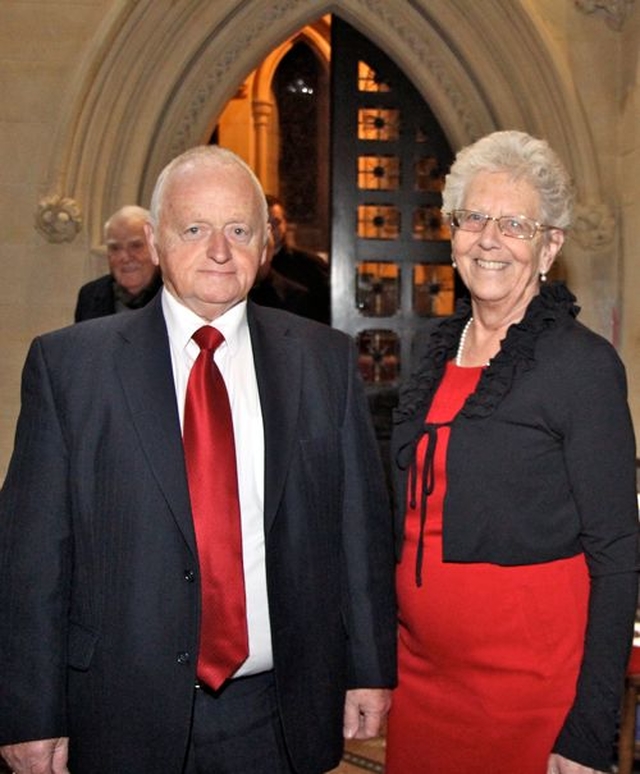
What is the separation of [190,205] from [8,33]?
3.75 metres

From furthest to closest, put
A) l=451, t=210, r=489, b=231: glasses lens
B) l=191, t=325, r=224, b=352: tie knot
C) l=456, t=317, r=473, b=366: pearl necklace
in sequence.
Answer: l=456, t=317, r=473, b=366: pearl necklace, l=451, t=210, r=489, b=231: glasses lens, l=191, t=325, r=224, b=352: tie knot

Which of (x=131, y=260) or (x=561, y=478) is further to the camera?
(x=131, y=260)

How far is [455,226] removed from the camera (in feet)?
6.73

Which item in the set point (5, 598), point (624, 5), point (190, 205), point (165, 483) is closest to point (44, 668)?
point (5, 598)

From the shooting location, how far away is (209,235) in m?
1.87

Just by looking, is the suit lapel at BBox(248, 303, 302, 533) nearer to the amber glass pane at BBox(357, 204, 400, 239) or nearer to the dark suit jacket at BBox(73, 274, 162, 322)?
the dark suit jacket at BBox(73, 274, 162, 322)

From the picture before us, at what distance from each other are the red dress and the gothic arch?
3.46 meters

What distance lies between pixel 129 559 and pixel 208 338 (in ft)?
1.27

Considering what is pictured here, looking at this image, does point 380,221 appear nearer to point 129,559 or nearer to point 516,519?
point 516,519

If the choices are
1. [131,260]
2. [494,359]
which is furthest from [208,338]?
[131,260]

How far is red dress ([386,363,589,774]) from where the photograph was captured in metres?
1.92

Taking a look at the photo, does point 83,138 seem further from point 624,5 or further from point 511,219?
point 511,219

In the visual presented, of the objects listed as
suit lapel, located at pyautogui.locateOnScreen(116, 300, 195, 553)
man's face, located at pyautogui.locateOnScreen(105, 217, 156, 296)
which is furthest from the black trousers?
man's face, located at pyautogui.locateOnScreen(105, 217, 156, 296)

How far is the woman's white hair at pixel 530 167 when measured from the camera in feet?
A: 6.46
